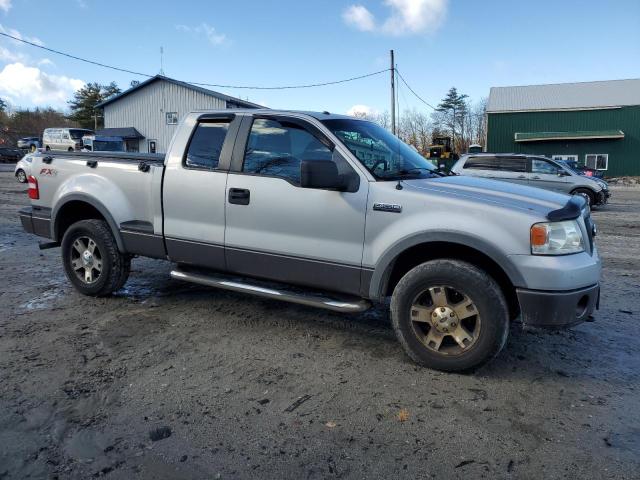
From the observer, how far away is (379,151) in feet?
Result: 14.5

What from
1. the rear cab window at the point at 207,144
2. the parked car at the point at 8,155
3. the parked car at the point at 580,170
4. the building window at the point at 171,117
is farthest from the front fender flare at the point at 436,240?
the parked car at the point at 8,155

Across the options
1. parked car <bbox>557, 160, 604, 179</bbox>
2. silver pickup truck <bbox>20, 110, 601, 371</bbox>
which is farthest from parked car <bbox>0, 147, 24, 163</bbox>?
silver pickup truck <bbox>20, 110, 601, 371</bbox>

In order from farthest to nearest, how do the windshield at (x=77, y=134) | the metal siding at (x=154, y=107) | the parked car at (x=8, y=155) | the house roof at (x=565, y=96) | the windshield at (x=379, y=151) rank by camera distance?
1. the parked car at (x=8, y=155)
2. the windshield at (x=77, y=134)
3. the metal siding at (x=154, y=107)
4. the house roof at (x=565, y=96)
5. the windshield at (x=379, y=151)

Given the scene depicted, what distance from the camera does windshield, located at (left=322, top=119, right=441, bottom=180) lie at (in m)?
4.22

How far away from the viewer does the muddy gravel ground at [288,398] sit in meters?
2.73

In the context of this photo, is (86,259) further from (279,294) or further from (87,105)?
(87,105)

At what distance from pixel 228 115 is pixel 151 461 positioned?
10.3 ft

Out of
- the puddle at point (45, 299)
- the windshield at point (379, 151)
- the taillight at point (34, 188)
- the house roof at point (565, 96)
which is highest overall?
the house roof at point (565, 96)

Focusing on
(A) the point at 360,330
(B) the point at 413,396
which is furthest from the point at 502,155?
(B) the point at 413,396

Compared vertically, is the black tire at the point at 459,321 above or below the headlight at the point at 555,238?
below

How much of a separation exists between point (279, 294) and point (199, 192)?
124 centimetres

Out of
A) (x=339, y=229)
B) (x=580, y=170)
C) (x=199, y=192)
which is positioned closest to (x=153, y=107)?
(x=580, y=170)

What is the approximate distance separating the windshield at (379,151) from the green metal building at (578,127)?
121ft

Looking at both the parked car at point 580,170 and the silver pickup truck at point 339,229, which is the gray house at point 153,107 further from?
the silver pickup truck at point 339,229
